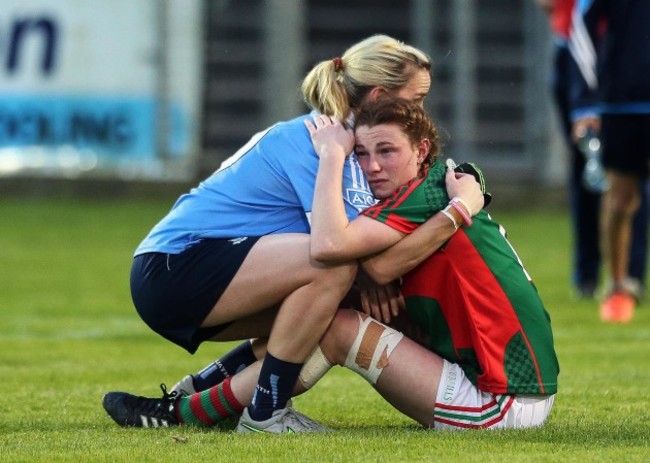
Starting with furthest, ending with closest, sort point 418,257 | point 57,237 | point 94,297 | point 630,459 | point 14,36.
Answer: point 14,36 < point 57,237 < point 94,297 < point 418,257 < point 630,459

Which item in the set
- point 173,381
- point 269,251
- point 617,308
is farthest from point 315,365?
point 617,308

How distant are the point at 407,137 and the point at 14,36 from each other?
13958mm

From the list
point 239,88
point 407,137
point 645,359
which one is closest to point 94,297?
point 645,359

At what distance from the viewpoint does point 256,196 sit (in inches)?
202

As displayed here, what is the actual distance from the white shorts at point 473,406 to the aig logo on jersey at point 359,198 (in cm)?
54

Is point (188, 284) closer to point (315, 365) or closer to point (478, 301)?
point (315, 365)

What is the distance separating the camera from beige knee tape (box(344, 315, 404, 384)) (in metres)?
4.98

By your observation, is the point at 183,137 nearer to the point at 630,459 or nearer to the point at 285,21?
the point at 285,21

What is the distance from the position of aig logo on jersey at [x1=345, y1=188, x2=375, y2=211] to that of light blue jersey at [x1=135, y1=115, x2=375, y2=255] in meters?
0.03

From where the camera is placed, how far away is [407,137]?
4.98 m

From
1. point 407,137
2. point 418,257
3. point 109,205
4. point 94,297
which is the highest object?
point 407,137

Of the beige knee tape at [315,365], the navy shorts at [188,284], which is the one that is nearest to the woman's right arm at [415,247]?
the beige knee tape at [315,365]

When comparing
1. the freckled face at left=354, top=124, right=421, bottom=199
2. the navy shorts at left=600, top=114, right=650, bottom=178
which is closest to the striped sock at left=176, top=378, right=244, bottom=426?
the freckled face at left=354, top=124, right=421, bottom=199

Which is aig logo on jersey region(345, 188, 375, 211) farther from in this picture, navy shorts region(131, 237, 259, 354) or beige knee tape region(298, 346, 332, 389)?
beige knee tape region(298, 346, 332, 389)
